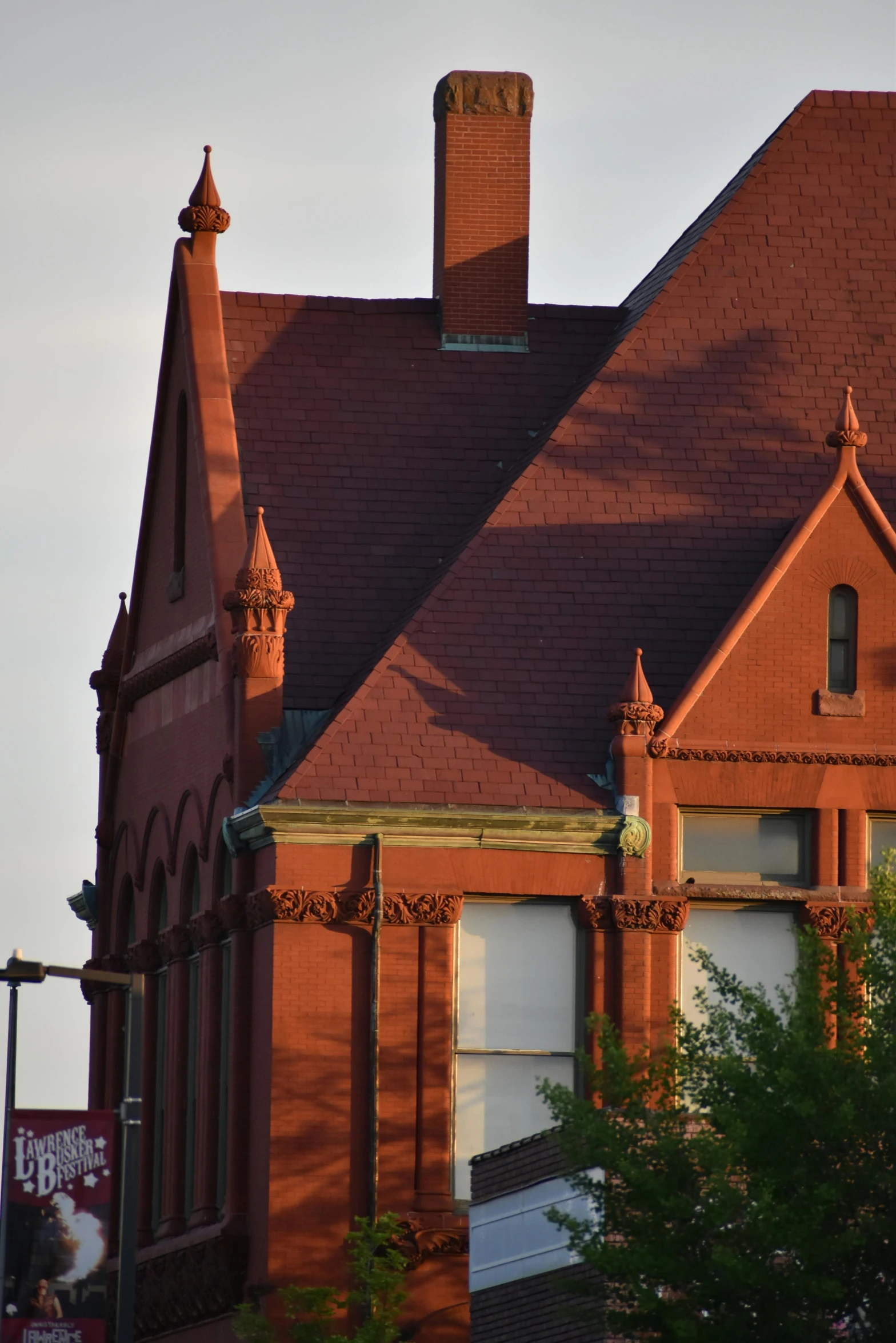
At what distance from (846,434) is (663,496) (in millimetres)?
2770

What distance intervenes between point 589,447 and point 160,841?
8414 mm

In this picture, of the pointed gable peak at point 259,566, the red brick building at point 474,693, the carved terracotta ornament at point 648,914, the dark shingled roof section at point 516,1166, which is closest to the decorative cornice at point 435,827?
the red brick building at point 474,693

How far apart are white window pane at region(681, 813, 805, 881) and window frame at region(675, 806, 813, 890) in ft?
0.05

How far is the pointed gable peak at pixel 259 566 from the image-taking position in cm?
3794

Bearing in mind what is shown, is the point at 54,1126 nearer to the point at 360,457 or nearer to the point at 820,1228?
the point at 820,1228

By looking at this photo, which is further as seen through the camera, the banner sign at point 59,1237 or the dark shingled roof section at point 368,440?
the dark shingled roof section at point 368,440

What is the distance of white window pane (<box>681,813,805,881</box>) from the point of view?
37719mm

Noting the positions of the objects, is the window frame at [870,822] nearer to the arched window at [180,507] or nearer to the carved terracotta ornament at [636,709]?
the carved terracotta ornament at [636,709]

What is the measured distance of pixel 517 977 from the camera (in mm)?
37156

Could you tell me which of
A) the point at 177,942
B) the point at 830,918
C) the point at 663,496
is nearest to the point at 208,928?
the point at 177,942

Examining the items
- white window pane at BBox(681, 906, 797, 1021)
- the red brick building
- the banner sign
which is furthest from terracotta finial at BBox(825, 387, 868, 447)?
the banner sign

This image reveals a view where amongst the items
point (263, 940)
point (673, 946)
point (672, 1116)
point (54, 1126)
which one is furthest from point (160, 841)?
point (672, 1116)

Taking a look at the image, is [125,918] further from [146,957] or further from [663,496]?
[663,496]

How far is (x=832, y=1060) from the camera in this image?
2541 cm
